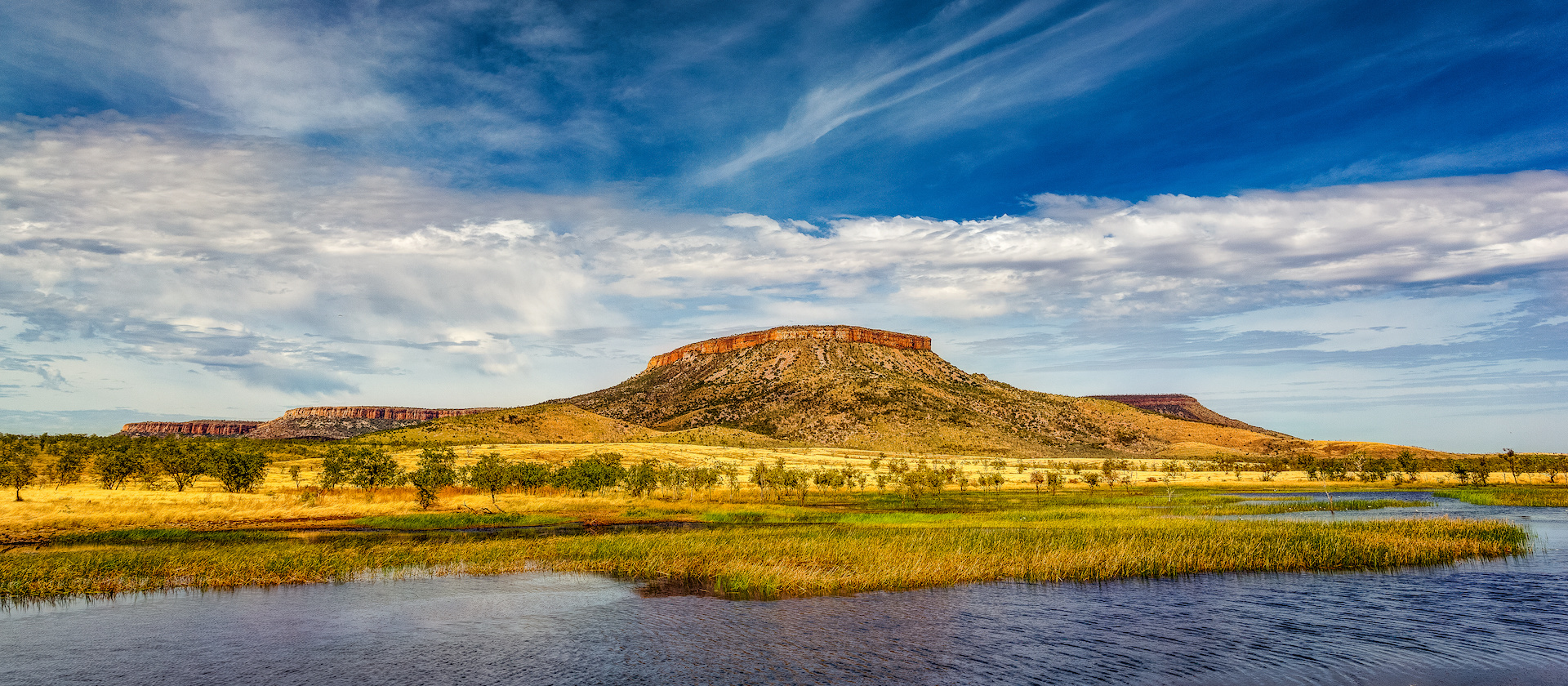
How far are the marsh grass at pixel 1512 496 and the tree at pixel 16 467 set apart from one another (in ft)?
386

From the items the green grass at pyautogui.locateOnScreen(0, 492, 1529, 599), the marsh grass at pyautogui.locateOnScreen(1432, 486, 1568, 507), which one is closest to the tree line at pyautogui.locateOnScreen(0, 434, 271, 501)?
the green grass at pyautogui.locateOnScreen(0, 492, 1529, 599)

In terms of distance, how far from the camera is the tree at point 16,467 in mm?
66812

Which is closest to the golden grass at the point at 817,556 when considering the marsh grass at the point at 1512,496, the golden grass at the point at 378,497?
the golden grass at the point at 378,497

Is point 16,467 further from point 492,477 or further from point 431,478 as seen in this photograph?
point 492,477

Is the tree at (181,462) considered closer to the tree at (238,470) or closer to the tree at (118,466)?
the tree at (118,466)

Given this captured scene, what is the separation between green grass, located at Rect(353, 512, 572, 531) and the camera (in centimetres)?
5697

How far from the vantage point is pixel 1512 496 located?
75812 mm

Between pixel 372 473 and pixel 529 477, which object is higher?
pixel 372 473

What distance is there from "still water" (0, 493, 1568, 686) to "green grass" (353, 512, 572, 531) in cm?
2520

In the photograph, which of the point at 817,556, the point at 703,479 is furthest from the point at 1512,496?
the point at 703,479

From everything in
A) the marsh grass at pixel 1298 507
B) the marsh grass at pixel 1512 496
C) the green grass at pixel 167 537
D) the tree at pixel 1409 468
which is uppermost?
the tree at pixel 1409 468

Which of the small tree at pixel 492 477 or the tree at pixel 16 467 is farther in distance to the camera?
the small tree at pixel 492 477

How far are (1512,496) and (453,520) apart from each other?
93.4 meters

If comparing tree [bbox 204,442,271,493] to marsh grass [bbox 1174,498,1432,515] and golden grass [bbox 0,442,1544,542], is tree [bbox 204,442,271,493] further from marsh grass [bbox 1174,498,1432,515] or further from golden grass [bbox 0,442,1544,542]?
marsh grass [bbox 1174,498,1432,515]
